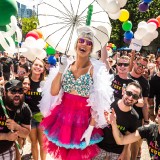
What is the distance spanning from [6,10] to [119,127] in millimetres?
1773

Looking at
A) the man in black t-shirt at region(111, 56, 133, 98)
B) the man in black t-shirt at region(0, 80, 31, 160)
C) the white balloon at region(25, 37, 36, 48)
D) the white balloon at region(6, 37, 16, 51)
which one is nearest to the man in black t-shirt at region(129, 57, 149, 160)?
the man in black t-shirt at region(111, 56, 133, 98)

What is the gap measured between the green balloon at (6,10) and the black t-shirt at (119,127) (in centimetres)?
153

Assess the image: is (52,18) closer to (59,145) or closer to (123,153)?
(59,145)

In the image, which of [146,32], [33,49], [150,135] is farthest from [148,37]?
[150,135]

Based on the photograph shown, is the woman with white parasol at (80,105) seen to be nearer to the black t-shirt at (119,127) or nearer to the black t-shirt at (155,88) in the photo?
the black t-shirt at (119,127)

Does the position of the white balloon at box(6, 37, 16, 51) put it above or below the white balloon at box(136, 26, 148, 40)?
below

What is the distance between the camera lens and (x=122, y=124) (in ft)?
10.8

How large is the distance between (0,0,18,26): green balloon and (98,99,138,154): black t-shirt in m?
1.53

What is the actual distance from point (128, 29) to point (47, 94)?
4071mm

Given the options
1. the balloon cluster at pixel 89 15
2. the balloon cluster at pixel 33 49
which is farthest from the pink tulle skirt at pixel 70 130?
the balloon cluster at pixel 33 49

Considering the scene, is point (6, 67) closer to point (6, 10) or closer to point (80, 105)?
point (6, 10)

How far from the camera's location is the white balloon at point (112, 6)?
3543mm

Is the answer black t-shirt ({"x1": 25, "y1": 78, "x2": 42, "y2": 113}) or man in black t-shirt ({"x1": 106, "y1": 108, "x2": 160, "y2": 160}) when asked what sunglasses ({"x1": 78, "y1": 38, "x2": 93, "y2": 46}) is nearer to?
man in black t-shirt ({"x1": 106, "y1": 108, "x2": 160, "y2": 160})

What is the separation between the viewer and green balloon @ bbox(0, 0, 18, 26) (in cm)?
300
